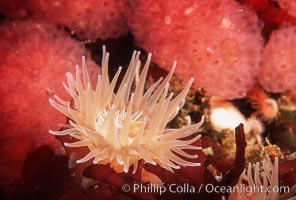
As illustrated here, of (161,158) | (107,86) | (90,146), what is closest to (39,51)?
(107,86)

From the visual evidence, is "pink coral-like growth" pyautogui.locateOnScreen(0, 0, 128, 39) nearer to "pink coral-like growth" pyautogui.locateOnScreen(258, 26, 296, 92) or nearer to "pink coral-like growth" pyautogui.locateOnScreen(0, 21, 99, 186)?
"pink coral-like growth" pyautogui.locateOnScreen(0, 21, 99, 186)

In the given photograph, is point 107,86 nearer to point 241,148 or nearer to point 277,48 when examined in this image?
point 241,148

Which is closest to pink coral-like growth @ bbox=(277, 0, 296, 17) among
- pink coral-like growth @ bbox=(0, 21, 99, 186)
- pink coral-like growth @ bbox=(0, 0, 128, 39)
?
pink coral-like growth @ bbox=(0, 0, 128, 39)

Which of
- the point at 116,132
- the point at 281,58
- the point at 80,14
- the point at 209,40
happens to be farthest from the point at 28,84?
the point at 281,58

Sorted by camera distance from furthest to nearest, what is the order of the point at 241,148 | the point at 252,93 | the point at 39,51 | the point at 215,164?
1. the point at 252,93
2. the point at 39,51
3. the point at 215,164
4. the point at 241,148

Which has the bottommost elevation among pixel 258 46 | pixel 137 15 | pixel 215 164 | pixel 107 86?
pixel 215 164

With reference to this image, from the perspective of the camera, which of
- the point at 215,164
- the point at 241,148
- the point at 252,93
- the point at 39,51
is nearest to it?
the point at 241,148

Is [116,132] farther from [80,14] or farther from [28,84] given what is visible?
[80,14]

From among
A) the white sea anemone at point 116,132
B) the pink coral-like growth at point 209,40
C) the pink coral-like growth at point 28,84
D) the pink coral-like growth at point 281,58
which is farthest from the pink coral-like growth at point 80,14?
the pink coral-like growth at point 281,58

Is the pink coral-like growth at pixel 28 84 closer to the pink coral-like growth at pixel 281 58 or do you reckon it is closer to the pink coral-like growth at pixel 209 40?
the pink coral-like growth at pixel 209 40

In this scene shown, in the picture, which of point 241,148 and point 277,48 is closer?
point 241,148

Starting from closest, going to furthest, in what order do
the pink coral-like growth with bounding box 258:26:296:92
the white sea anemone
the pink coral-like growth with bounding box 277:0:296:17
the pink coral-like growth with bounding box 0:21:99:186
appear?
the white sea anemone → the pink coral-like growth with bounding box 0:21:99:186 → the pink coral-like growth with bounding box 277:0:296:17 → the pink coral-like growth with bounding box 258:26:296:92
